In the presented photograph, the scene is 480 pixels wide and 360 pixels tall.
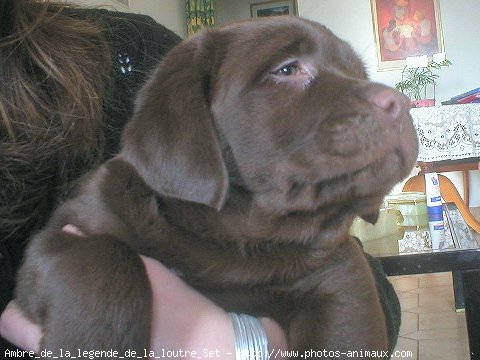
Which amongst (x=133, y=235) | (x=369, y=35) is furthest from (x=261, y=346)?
(x=369, y=35)

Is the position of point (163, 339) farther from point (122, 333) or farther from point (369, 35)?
point (369, 35)

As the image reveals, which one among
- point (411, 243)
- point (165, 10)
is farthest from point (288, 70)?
point (165, 10)

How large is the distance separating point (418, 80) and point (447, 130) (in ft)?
6.92

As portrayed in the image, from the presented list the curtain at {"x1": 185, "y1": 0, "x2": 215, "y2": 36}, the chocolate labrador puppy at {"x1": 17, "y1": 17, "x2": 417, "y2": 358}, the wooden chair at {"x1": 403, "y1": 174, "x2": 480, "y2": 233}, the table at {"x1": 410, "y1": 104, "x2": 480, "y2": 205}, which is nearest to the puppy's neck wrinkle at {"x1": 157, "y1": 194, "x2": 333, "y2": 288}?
the chocolate labrador puppy at {"x1": 17, "y1": 17, "x2": 417, "y2": 358}

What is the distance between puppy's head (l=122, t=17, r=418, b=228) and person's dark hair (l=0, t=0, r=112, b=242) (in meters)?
0.34

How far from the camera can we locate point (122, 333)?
0.76 meters

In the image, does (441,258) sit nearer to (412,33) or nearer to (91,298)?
(91,298)

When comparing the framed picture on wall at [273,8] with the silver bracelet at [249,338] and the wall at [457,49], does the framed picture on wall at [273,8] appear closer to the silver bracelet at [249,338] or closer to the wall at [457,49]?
the wall at [457,49]

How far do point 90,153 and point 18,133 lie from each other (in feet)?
0.48

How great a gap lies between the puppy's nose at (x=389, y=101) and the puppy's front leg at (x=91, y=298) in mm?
413

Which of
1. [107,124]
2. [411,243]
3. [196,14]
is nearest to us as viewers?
[107,124]

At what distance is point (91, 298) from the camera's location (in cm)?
76

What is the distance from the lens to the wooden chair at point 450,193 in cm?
333

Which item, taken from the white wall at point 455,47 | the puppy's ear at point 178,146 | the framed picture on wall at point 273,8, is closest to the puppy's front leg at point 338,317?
the puppy's ear at point 178,146
